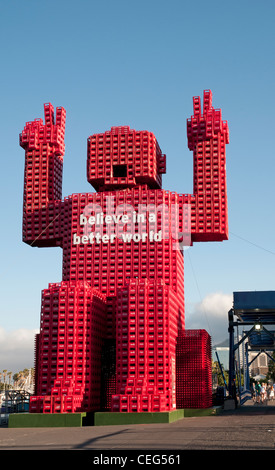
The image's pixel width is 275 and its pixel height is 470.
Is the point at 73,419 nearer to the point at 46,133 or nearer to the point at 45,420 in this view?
the point at 45,420

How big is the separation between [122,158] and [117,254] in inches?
730

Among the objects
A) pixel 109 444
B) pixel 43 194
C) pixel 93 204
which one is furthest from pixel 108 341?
pixel 109 444

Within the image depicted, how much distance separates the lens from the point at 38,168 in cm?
11175

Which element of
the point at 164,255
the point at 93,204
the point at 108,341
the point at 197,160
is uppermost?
the point at 197,160

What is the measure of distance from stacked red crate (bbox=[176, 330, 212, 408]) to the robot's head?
1216 inches

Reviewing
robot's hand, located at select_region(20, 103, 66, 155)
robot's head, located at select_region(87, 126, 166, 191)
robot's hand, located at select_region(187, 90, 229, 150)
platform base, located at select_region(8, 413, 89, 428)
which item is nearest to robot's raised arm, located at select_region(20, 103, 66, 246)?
robot's hand, located at select_region(20, 103, 66, 155)

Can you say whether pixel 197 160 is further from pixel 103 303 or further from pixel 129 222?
pixel 103 303

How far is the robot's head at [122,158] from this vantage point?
108 meters

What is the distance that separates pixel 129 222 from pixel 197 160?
1752 centimetres

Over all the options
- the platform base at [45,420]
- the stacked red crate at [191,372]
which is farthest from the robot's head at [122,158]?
the platform base at [45,420]

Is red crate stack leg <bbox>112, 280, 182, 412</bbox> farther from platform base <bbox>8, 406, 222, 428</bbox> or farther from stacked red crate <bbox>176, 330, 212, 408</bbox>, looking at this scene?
stacked red crate <bbox>176, 330, 212, 408</bbox>

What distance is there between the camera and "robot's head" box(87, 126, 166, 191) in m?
108

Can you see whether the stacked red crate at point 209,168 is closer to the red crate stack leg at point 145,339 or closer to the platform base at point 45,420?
the red crate stack leg at point 145,339

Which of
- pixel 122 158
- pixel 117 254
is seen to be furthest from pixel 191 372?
pixel 122 158
